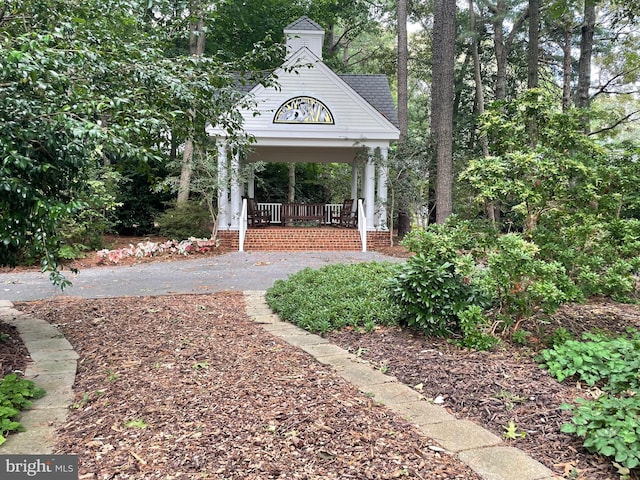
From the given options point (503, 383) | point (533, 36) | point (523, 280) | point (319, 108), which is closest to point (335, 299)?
point (523, 280)

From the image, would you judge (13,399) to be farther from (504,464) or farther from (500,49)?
(500,49)

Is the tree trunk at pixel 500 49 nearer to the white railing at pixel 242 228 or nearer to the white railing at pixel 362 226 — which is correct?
the white railing at pixel 362 226

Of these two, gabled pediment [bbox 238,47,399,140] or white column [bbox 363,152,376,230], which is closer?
gabled pediment [bbox 238,47,399,140]

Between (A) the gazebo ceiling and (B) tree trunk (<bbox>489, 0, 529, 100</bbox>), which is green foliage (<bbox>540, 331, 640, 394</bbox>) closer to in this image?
(A) the gazebo ceiling

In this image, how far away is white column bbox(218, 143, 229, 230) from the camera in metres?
11.2

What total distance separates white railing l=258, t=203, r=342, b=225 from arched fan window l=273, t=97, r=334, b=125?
3.15 meters

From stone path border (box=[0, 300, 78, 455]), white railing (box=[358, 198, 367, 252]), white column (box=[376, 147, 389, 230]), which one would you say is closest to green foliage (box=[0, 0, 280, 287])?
stone path border (box=[0, 300, 78, 455])

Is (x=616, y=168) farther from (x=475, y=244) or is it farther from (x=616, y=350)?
(x=616, y=350)

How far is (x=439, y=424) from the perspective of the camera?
2.25m

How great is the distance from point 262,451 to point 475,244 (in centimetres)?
263

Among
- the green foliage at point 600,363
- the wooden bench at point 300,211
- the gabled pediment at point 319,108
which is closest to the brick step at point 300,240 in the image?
the wooden bench at point 300,211

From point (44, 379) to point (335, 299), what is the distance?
2.71 metres

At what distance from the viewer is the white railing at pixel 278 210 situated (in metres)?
14.8

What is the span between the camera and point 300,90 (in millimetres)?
12938
